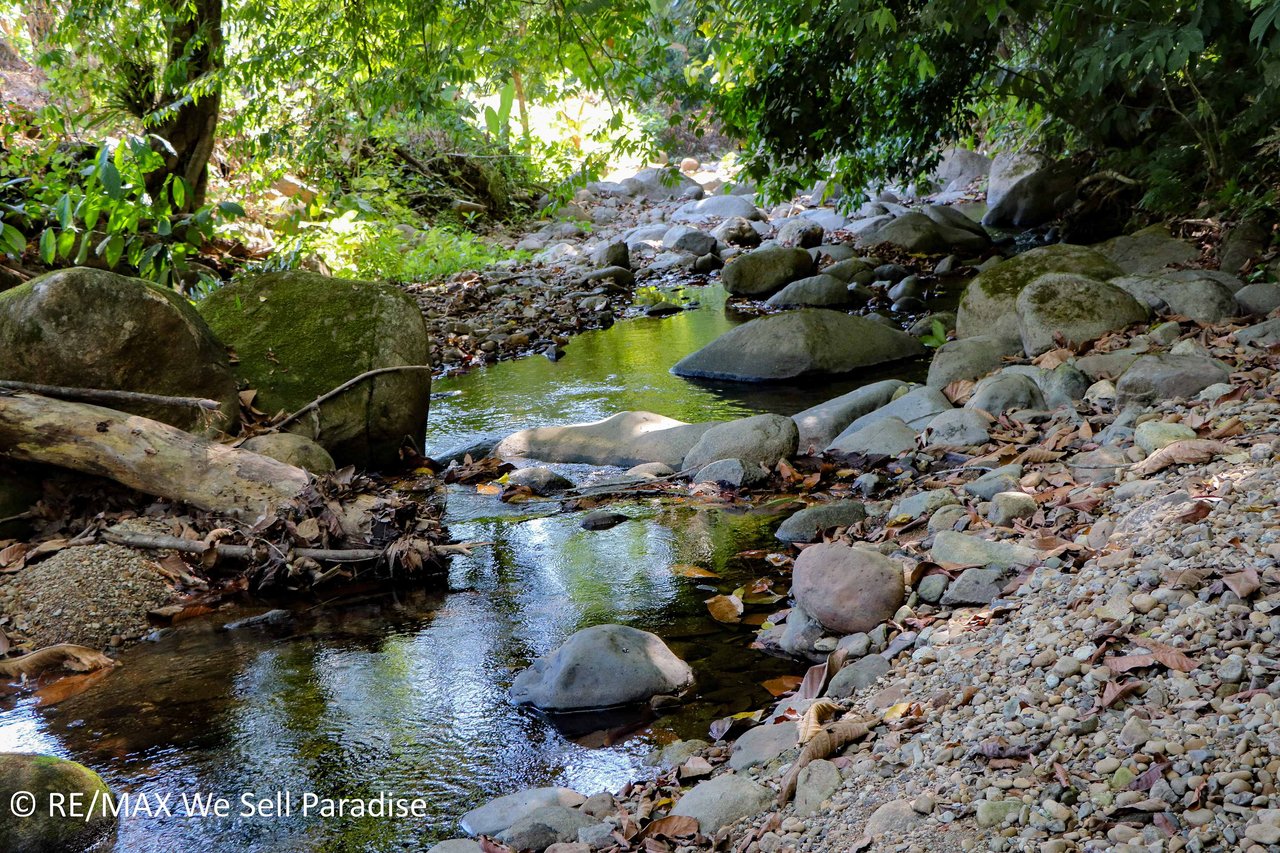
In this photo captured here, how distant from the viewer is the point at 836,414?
6.81m

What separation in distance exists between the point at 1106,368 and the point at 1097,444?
1.42m

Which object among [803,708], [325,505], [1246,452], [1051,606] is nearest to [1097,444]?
[1246,452]

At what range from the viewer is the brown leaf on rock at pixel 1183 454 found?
3869mm

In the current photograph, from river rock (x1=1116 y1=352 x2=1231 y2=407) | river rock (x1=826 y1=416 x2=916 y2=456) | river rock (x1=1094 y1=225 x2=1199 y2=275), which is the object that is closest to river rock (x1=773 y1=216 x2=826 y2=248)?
→ river rock (x1=1094 y1=225 x2=1199 y2=275)

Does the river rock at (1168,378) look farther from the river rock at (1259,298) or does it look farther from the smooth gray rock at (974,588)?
the smooth gray rock at (974,588)

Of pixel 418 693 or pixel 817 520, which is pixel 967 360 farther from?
pixel 418 693

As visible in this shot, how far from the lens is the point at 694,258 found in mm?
15961

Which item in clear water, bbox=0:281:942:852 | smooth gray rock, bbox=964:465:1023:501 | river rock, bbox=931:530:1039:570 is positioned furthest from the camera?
smooth gray rock, bbox=964:465:1023:501

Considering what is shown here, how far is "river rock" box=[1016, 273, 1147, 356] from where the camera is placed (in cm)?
688

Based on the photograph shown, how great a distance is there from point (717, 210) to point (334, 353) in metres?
14.5

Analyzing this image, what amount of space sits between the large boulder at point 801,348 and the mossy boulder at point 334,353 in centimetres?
281

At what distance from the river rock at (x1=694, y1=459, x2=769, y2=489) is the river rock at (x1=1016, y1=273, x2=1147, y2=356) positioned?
2.48 m

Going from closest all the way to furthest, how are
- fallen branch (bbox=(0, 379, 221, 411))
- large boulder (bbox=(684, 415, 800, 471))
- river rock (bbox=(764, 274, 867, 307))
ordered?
fallen branch (bbox=(0, 379, 221, 411)) < large boulder (bbox=(684, 415, 800, 471)) < river rock (bbox=(764, 274, 867, 307))

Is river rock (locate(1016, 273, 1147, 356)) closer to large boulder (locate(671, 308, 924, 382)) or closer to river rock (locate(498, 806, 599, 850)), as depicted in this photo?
large boulder (locate(671, 308, 924, 382))
